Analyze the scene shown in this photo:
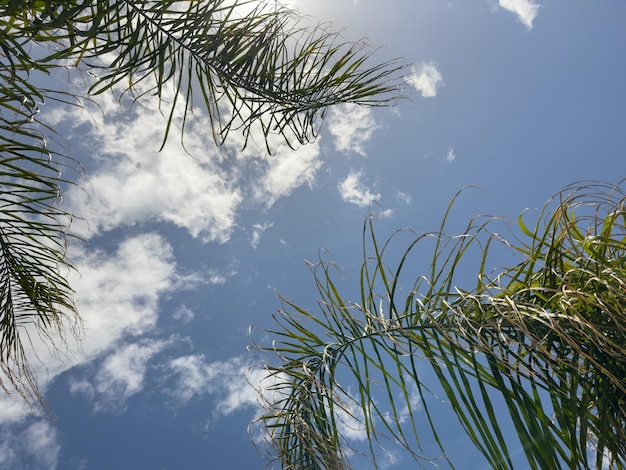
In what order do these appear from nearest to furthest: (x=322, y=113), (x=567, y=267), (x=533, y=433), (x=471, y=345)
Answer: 1. (x=533, y=433)
2. (x=471, y=345)
3. (x=567, y=267)
4. (x=322, y=113)

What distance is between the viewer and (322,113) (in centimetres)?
283

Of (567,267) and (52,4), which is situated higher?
(52,4)

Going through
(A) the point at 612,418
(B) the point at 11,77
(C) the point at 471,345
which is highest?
(B) the point at 11,77

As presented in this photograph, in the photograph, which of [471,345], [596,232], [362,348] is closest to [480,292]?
[471,345]

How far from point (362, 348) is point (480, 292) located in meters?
0.60

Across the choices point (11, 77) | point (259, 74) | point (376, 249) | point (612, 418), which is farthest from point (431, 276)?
point (11, 77)

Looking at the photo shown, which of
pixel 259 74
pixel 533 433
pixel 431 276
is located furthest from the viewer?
pixel 259 74

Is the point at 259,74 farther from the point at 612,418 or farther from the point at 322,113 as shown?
the point at 612,418

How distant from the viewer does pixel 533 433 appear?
121cm

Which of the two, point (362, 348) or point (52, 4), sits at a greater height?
point (52, 4)

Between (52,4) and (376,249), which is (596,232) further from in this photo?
(52,4)

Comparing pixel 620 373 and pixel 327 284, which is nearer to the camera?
pixel 620 373

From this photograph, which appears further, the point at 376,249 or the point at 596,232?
the point at 376,249

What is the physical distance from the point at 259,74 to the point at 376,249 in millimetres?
1328
